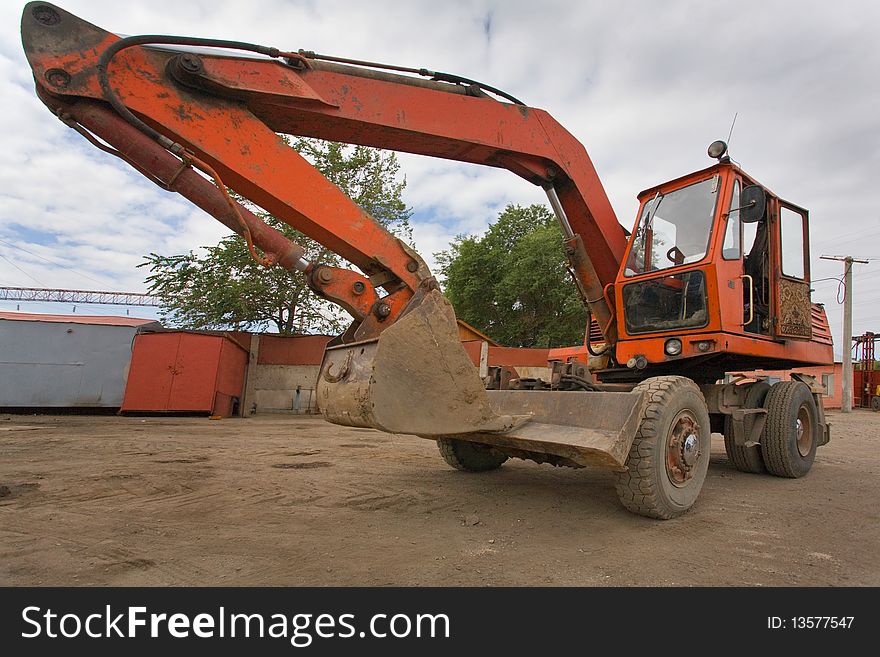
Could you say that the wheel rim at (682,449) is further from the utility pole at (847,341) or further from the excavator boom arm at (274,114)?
the utility pole at (847,341)

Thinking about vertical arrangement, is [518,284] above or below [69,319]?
above

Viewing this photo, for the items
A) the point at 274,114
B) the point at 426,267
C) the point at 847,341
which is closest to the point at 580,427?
the point at 426,267

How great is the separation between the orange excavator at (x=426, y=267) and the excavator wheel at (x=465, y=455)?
2 centimetres

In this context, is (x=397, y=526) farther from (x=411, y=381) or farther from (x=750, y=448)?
(x=750, y=448)

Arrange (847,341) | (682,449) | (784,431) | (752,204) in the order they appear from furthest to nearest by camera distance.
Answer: (847,341)
(784,431)
(752,204)
(682,449)

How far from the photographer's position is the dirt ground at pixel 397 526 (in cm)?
289

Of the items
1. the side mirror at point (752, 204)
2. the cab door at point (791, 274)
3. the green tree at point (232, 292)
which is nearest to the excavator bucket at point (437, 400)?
the side mirror at point (752, 204)

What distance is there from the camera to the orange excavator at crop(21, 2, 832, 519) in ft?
10.4

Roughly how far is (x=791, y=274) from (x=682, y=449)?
9.94ft

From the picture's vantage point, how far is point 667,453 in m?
3.98

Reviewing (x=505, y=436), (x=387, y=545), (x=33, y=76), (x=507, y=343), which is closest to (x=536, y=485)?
(x=505, y=436)

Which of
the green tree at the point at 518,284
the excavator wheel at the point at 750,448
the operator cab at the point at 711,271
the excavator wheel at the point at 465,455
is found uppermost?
the green tree at the point at 518,284
